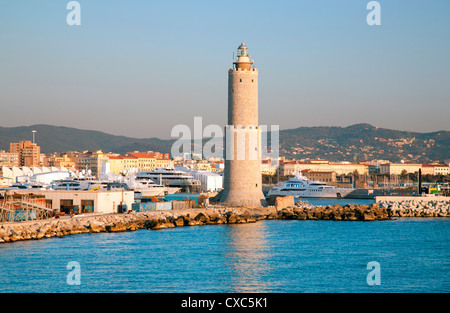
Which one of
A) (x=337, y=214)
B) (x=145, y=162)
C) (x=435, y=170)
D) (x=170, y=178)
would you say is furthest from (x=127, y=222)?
(x=435, y=170)

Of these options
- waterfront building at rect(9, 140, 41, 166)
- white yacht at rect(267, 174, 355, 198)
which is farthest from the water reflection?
waterfront building at rect(9, 140, 41, 166)

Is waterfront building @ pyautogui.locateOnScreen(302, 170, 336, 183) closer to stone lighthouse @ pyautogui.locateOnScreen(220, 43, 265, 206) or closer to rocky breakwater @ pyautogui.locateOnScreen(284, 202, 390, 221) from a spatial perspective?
rocky breakwater @ pyautogui.locateOnScreen(284, 202, 390, 221)

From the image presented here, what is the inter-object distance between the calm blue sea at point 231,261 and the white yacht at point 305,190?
110 ft

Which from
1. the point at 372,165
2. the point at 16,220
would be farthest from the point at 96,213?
the point at 372,165

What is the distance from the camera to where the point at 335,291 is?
13.7m

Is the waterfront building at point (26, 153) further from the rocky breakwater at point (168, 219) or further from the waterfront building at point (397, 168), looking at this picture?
the rocky breakwater at point (168, 219)

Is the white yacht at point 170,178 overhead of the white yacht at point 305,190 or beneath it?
overhead

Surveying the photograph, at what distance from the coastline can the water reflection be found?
2005 mm

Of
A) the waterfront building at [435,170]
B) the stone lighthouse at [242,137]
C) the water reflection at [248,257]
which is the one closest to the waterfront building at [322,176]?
the waterfront building at [435,170]

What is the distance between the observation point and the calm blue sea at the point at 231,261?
46.4 feet

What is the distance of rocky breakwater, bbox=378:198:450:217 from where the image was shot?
3181 cm

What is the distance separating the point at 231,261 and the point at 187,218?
9373 mm

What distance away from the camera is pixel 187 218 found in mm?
26469
